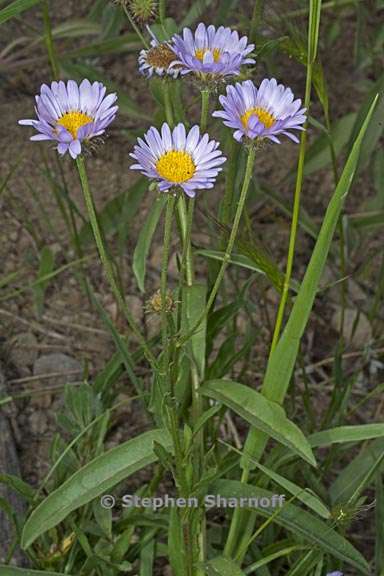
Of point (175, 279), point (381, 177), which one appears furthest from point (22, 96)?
point (381, 177)

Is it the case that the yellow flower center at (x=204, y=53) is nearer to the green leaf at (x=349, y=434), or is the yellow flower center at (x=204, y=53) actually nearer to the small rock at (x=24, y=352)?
the green leaf at (x=349, y=434)

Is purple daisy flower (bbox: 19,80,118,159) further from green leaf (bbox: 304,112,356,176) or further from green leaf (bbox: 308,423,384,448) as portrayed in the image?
green leaf (bbox: 304,112,356,176)

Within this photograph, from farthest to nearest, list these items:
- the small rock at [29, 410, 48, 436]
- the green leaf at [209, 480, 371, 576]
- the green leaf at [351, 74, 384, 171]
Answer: the small rock at [29, 410, 48, 436]
the green leaf at [351, 74, 384, 171]
the green leaf at [209, 480, 371, 576]

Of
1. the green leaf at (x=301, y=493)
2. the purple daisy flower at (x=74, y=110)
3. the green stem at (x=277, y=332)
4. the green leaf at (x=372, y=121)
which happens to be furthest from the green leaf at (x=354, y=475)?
the purple daisy flower at (x=74, y=110)

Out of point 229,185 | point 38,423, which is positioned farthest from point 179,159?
point 38,423

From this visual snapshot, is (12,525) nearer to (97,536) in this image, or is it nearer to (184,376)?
(97,536)

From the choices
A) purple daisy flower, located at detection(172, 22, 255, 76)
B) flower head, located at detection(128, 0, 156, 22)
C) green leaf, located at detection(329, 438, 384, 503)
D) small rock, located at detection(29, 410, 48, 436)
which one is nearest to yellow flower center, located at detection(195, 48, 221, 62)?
purple daisy flower, located at detection(172, 22, 255, 76)

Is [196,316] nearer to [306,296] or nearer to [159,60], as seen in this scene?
[306,296]
